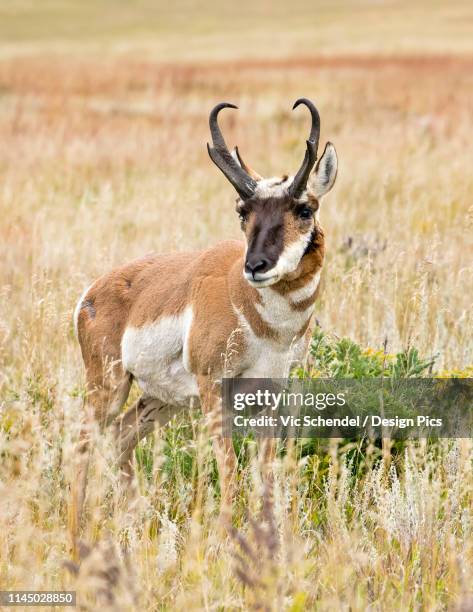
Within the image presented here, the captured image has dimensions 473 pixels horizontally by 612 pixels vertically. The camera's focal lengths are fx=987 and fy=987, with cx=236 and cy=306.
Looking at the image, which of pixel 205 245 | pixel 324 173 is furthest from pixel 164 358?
pixel 205 245

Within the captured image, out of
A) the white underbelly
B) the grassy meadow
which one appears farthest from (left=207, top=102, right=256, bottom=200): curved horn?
the grassy meadow

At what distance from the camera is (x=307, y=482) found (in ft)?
15.4

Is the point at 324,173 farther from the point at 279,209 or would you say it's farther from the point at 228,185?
the point at 228,185

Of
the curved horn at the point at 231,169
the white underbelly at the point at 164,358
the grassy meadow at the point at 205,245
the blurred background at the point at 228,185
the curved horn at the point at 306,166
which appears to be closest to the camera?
the grassy meadow at the point at 205,245

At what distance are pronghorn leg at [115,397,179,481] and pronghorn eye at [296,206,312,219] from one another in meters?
1.47

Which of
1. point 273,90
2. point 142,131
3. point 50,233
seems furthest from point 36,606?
point 273,90

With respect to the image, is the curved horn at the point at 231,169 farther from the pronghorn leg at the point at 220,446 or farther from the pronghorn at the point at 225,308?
the pronghorn leg at the point at 220,446

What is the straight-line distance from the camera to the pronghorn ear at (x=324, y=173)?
4.59 meters

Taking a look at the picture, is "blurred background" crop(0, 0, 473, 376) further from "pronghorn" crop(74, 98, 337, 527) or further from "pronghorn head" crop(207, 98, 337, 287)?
"pronghorn head" crop(207, 98, 337, 287)

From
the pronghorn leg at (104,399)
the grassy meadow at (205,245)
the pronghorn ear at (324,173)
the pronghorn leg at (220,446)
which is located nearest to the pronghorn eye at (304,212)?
the pronghorn ear at (324,173)

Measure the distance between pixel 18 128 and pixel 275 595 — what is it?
16.0 metres

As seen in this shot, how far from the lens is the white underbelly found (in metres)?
4.79

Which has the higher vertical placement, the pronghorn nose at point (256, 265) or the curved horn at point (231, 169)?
the curved horn at point (231, 169)

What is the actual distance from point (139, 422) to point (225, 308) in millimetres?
1130
